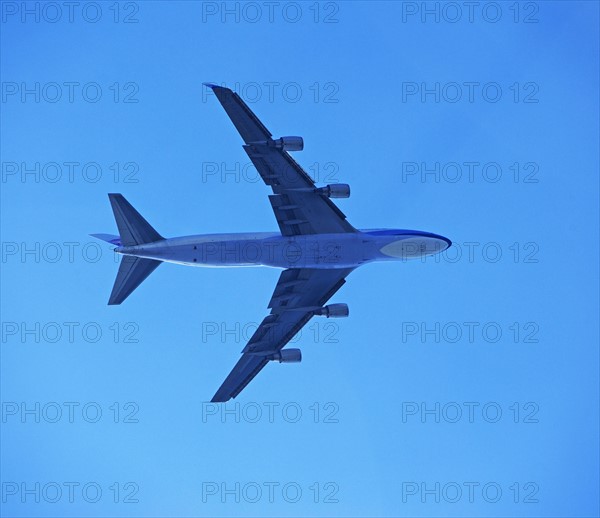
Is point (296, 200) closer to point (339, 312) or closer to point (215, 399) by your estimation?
point (339, 312)

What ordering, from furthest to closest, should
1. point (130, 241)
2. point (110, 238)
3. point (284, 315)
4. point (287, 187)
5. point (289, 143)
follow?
point (284, 315) → point (110, 238) → point (287, 187) → point (130, 241) → point (289, 143)

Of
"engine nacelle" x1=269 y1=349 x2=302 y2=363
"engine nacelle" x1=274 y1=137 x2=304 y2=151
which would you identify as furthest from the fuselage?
"engine nacelle" x1=269 y1=349 x2=302 y2=363

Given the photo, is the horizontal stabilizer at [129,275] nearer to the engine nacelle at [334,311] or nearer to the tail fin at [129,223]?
the tail fin at [129,223]

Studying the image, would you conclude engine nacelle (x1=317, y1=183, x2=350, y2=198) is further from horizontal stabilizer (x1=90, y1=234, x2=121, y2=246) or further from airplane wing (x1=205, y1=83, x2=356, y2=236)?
horizontal stabilizer (x1=90, y1=234, x2=121, y2=246)

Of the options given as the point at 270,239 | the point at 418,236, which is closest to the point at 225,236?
the point at 270,239

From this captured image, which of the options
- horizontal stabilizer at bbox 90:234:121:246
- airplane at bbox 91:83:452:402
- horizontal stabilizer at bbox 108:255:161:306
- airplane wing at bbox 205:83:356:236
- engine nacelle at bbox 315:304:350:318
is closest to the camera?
airplane wing at bbox 205:83:356:236

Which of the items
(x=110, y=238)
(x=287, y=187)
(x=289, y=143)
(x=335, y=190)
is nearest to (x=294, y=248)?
(x=287, y=187)

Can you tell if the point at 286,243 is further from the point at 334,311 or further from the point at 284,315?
the point at 284,315

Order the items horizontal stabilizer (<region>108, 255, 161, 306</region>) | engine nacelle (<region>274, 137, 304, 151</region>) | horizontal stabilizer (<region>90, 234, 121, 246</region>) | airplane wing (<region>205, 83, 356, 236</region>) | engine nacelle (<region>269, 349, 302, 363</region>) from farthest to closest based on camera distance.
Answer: engine nacelle (<region>269, 349, 302, 363</region>) < horizontal stabilizer (<region>90, 234, 121, 246</region>) < horizontal stabilizer (<region>108, 255, 161, 306</region>) < engine nacelle (<region>274, 137, 304, 151</region>) < airplane wing (<region>205, 83, 356, 236</region>)
